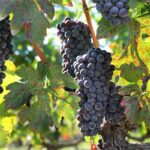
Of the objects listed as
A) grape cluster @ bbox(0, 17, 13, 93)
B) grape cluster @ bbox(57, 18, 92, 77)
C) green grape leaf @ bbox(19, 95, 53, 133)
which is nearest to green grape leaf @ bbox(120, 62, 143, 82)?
grape cluster @ bbox(57, 18, 92, 77)

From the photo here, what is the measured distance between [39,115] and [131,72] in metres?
0.32

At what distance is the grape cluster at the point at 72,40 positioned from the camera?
1520 mm

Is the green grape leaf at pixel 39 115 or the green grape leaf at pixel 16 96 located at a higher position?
the green grape leaf at pixel 16 96

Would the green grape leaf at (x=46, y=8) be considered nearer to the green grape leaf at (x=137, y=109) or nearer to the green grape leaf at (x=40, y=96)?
the green grape leaf at (x=40, y=96)

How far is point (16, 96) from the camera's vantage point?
4.98 ft

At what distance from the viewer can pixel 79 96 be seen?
140 centimetres

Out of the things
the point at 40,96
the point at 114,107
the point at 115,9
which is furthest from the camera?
the point at 40,96

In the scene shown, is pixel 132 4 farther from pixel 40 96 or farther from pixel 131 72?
pixel 40 96

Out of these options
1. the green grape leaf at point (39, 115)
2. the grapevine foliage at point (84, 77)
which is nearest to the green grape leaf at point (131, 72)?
the grapevine foliage at point (84, 77)

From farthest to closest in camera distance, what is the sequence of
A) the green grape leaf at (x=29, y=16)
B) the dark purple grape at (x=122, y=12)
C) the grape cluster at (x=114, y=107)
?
1. the grape cluster at (x=114, y=107)
2. the green grape leaf at (x=29, y=16)
3. the dark purple grape at (x=122, y=12)

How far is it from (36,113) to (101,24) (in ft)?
1.16

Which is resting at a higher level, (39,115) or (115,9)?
(115,9)

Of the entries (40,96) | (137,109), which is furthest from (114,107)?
(40,96)

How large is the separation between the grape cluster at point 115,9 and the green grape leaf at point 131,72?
32cm
